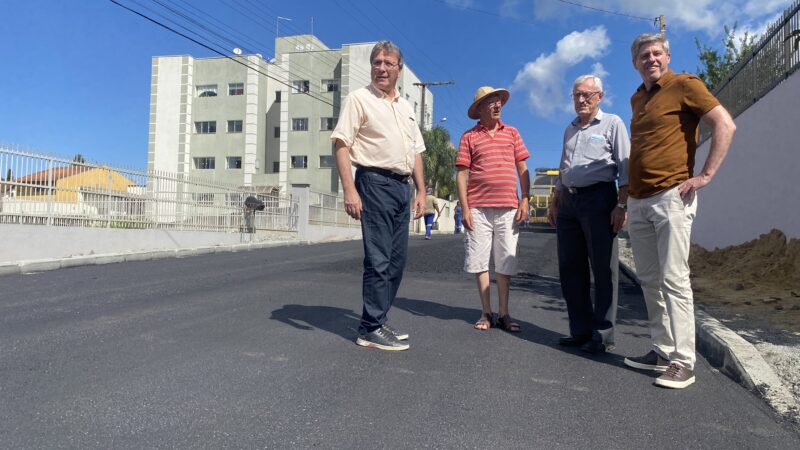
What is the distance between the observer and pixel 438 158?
4109cm

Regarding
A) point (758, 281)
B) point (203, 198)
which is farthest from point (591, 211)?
point (203, 198)

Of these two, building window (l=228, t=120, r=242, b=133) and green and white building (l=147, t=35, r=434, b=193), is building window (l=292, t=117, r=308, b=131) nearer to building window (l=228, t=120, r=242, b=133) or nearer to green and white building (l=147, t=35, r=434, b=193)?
green and white building (l=147, t=35, r=434, b=193)

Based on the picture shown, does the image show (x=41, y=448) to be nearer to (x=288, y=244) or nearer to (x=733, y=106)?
(x=733, y=106)

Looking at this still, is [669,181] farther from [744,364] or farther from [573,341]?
[573,341]

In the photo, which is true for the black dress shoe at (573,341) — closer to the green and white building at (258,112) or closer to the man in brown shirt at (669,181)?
the man in brown shirt at (669,181)

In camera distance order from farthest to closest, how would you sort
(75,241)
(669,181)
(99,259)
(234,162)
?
(234,162)
(75,241)
(99,259)
(669,181)

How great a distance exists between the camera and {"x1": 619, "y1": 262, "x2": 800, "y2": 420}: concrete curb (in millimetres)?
2873

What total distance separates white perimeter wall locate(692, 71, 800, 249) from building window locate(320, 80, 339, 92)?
32.7m

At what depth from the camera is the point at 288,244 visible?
18.0 meters

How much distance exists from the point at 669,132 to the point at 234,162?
42308 mm

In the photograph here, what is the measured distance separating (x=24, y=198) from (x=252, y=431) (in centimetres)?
1040

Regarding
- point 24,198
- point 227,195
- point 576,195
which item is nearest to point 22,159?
point 24,198

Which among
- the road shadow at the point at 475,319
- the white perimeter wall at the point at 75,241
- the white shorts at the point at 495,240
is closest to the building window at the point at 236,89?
the white perimeter wall at the point at 75,241

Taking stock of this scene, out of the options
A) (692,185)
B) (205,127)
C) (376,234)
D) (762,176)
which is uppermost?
(205,127)
